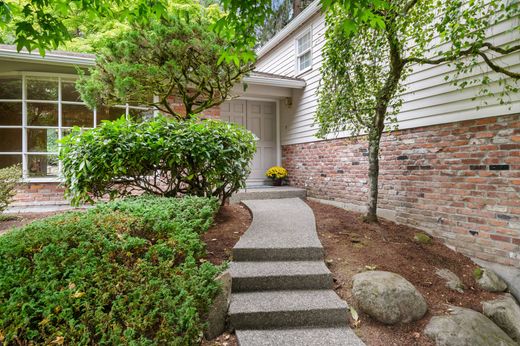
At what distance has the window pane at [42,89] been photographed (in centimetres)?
608

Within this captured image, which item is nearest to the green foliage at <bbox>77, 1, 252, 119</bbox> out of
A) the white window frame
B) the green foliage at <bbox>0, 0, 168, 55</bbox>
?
the green foliage at <bbox>0, 0, 168, 55</bbox>

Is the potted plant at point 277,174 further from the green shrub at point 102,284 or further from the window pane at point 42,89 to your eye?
the green shrub at point 102,284

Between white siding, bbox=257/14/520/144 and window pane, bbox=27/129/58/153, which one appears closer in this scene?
white siding, bbox=257/14/520/144

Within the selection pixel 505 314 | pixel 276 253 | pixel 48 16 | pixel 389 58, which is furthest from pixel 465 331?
pixel 48 16

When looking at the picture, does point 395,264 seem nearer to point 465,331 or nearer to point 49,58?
point 465,331

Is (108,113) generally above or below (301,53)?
below

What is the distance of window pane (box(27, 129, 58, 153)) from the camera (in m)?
6.12

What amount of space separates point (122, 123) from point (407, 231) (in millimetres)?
4407

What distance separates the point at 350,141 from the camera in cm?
594

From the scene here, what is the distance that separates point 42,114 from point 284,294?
21.1 feet

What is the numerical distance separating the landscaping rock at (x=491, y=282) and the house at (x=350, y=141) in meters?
0.22

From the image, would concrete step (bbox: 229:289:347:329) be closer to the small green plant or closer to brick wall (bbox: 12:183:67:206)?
the small green plant

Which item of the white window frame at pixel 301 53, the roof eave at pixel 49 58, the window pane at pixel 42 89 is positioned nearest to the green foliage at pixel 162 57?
the roof eave at pixel 49 58

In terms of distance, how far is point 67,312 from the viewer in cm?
132
